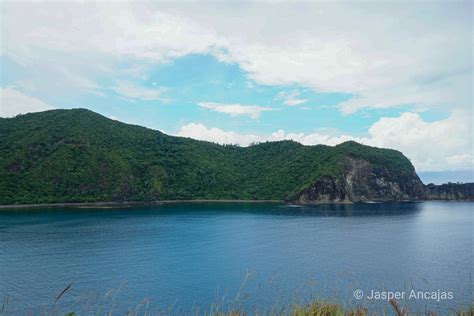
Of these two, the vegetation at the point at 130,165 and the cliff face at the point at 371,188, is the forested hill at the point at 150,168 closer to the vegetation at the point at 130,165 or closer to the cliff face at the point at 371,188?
the vegetation at the point at 130,165

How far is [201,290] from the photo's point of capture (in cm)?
3850

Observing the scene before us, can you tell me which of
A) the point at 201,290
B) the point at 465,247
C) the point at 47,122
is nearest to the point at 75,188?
the point at 47,122

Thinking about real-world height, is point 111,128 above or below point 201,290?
above

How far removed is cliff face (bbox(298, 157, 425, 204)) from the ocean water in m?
58.0

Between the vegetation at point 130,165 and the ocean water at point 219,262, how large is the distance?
4004 centimetres

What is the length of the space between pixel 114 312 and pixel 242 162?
16805cm

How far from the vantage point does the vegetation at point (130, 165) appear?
130m

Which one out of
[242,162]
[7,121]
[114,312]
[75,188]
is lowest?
[114,312]

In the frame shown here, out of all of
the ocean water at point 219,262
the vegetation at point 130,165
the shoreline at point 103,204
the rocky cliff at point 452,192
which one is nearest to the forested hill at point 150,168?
the vegetation at point 130,165

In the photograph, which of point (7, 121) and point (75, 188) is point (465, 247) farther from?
point (7, 121)

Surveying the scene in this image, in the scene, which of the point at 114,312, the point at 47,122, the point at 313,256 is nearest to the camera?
the point at 114,312

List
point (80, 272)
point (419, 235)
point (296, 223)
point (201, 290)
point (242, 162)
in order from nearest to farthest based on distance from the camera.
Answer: point (201, 290) → point (80, 272) → point (419, 235) → point (296, 223) → point (242, 162)

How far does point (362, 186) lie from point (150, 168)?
9113 centimetres

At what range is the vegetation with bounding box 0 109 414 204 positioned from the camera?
130 m
